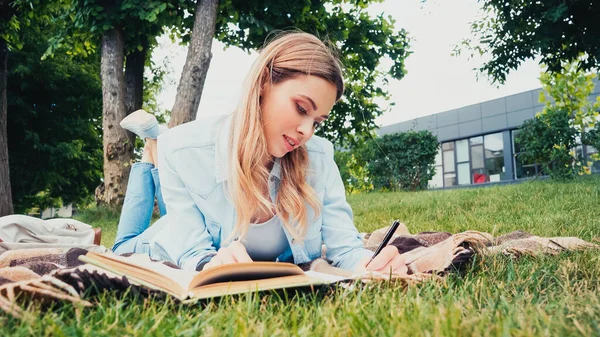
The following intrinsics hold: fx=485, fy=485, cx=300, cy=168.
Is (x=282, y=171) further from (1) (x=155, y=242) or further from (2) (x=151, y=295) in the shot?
(2) (x=151, y=295)

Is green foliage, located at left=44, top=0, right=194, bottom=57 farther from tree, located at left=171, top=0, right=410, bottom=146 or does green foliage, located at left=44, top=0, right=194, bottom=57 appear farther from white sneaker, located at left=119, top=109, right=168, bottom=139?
white sneaker, located at left=119, top=109, right=168, bottom=139

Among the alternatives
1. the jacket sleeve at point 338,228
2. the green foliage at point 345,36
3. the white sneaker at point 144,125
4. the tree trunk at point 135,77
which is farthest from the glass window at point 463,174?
the jacket sleeve at point 338,228

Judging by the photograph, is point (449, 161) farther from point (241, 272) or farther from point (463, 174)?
point (241, 272)

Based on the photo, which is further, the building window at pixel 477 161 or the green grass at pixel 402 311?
the building window at pixel 477 161

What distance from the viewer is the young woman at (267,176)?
95.2 inches

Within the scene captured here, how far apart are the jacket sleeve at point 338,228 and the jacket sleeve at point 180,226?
65 cm

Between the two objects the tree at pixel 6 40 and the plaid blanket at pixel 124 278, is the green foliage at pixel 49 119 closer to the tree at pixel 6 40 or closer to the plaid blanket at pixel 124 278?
the tree at pixel 6 40

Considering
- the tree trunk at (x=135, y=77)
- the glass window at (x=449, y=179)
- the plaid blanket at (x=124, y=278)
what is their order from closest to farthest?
the plaid blanket at (x=124, y=278) → the tree trunk at (x=135, y=77) → the glass window at (x=449, y=179)

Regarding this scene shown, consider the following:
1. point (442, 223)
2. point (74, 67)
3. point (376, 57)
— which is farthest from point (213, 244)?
point (74, 67)

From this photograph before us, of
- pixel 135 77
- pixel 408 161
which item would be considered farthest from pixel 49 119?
pixel 408 161

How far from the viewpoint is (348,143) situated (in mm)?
12828

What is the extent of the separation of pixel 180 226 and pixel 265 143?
62cm

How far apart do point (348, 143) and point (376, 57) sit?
2520mm

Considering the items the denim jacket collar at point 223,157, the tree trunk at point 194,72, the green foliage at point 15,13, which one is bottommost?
the denim jacket collar at point 223,157
